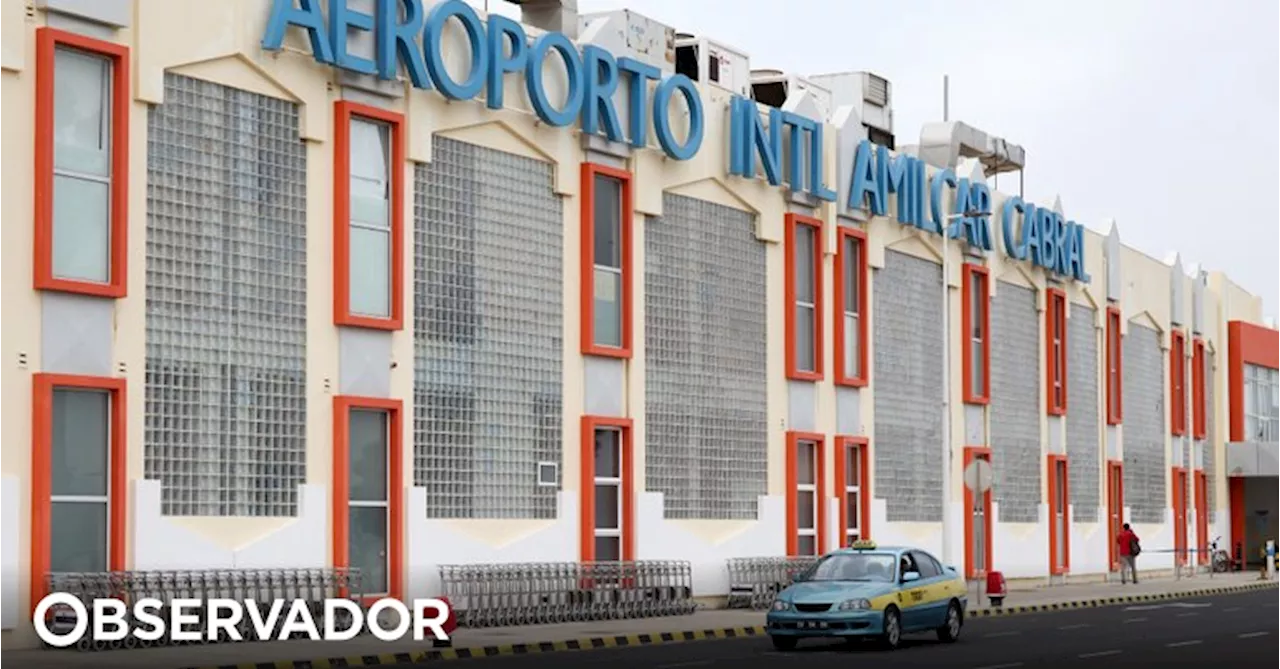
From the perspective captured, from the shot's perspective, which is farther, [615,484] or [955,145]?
[955,145]

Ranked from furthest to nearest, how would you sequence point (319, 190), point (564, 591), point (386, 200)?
point (564, 591) → point (386, 200) → point (319, 190)

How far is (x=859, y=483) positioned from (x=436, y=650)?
21551 mm

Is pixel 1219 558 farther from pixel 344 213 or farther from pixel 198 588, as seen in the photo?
pixel 198 588

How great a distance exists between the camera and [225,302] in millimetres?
31688

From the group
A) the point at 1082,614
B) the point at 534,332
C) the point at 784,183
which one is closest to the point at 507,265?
the point at 534,332

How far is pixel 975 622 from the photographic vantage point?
42031 mm

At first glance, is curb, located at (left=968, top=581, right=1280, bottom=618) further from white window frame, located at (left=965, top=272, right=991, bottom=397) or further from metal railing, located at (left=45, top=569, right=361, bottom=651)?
metal railing, located at (left=45, top=569, right=361, bottom=651)

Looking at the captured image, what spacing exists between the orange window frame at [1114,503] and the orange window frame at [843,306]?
730 inches

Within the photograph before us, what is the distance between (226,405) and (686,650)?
7281 mm

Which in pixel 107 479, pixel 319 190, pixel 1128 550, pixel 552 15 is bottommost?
pixel 1128 550

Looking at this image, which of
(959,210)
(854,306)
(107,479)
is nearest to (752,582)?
(854,306)

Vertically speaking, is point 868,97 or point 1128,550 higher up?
point 868,97

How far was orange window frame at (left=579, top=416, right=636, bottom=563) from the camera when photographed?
3919 cm

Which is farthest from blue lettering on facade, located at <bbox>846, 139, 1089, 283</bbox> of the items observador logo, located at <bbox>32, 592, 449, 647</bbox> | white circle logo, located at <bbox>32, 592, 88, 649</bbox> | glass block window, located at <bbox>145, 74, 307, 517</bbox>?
white circle logo, located at <bbox>32, 592, 88, 649</bbox>
